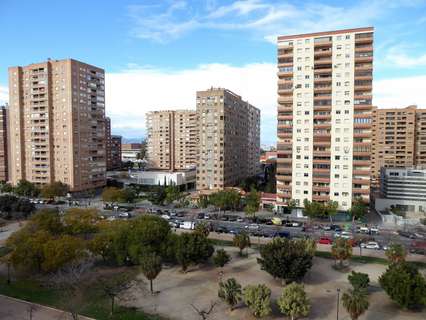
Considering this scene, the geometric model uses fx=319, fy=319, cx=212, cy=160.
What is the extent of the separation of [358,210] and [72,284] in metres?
48.3

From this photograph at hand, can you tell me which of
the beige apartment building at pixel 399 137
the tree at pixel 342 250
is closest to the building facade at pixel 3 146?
the tree at pixel 342 250

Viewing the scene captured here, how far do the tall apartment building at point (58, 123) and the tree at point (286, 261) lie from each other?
6564 cm

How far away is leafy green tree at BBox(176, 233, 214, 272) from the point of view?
35781mm

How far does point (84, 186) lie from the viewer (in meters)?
86.4

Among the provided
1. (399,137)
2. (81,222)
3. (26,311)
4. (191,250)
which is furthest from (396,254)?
(399,137)

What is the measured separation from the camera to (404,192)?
6762 centimetres

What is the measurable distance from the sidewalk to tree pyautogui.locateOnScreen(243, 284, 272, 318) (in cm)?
1372

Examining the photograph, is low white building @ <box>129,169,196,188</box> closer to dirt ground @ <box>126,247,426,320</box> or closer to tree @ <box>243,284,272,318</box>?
dirt ground @ <box>126,247,426,320</box>

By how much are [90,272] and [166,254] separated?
347 inches

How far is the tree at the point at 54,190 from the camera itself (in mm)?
77312

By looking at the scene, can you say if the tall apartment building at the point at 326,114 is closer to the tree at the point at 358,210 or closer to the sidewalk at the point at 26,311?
the tree at the point at 358,210

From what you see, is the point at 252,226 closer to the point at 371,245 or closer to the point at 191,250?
the point at 371,245

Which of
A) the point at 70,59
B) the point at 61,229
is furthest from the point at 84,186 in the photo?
the point at 61,229

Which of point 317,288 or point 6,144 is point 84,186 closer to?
point 6,144
